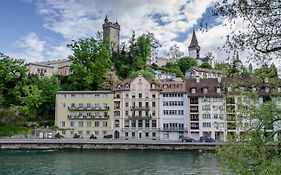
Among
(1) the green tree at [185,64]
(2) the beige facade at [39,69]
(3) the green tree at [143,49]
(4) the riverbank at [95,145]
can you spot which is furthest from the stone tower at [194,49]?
(4) the riverbank at [95,145]

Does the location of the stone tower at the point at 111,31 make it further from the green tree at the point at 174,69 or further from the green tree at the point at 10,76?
the green tree at the point at 10,76

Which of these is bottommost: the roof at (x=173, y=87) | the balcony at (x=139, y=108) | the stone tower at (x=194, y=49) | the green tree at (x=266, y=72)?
the green tree at (x=266, y=72)

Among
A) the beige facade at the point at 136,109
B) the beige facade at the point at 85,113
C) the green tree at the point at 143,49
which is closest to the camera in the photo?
the beige facade at the point at 136,109

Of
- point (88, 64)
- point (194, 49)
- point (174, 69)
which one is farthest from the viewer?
point (194, 49)

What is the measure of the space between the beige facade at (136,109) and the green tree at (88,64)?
8.06 m

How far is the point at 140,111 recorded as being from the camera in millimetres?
68000

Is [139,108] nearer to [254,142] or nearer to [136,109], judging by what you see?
[136,109]

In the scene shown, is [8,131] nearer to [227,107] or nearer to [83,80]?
[83,80]

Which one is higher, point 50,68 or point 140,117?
point 50,68

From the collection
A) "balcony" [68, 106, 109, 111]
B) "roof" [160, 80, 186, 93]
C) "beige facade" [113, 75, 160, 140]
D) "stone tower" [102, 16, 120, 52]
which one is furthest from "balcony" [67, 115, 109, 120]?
"stone tower" [102, 16, 120, 52]

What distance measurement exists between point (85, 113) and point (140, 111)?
A: 10556 millimetres

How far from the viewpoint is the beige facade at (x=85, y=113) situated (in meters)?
68.4

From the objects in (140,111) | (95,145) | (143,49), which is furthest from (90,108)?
(143,49)

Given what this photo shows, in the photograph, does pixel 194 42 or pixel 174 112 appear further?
pixel 194 42
